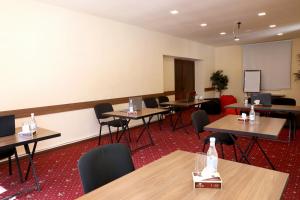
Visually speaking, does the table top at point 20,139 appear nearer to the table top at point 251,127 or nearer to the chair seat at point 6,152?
the chair seat at point 6,152

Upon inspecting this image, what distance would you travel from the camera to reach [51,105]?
167 inches

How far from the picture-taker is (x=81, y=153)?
4.18m

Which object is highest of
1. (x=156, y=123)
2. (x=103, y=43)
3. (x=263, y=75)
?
(x=103, y=43)

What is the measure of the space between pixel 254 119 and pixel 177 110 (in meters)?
3.15

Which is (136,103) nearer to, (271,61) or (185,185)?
(185,185)

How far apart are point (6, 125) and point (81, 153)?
1.61 meters

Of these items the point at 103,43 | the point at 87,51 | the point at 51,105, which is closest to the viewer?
the point at 51,105

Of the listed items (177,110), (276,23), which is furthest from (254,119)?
(276,23)

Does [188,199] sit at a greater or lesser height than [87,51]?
lesser

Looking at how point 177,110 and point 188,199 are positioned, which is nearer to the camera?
point 188,199

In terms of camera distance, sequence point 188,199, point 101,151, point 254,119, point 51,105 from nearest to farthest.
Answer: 1. point 188,199
2. point 101,151
3. point 254,119
4. point 51,105

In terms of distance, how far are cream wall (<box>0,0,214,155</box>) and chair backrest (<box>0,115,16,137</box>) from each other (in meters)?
1.01

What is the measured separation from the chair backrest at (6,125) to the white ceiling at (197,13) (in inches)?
92.4

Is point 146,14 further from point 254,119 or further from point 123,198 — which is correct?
point 123,198
